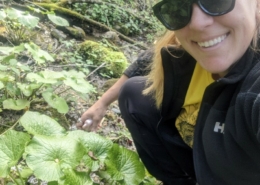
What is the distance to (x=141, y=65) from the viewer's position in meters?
1.80

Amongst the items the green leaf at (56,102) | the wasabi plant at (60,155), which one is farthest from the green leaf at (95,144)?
the green leaf at (56,102)

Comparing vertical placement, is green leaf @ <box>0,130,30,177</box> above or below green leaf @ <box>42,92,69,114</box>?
above

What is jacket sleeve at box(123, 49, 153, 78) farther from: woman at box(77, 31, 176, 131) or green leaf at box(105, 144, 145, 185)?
green leaf at box(105, 144, 145, 185)

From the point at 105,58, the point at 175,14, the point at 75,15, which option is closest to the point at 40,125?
the point at 175,14

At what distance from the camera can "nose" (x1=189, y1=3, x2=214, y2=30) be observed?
1.04 metres

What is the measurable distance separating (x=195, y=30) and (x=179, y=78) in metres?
0.36

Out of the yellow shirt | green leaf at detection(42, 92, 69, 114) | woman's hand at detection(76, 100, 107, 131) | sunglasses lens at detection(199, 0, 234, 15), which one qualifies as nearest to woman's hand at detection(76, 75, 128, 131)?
woman's hand at detection(76, 100, 107, 131)

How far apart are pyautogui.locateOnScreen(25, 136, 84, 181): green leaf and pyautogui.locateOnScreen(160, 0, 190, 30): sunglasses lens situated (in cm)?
57

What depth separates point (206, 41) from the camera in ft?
3.64

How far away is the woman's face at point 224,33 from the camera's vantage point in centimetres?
101

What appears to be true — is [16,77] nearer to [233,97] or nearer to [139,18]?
[233,97]

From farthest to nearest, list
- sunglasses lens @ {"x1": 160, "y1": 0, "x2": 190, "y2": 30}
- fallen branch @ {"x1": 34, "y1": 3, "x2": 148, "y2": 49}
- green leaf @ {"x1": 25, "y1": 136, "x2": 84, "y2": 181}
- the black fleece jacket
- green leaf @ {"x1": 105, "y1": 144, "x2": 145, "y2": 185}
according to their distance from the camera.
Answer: fallen branch @ {"x1": 34, "y1": 3, "x2": 148, "y2": 49}
green leaf @ {"x1": 105, "y1": 144, "x2": 145, "y2": 185}
green leaf @ {"x1": 25, "y1": 136, "x2": 84, "y2": 181}
sunglasses lens @ {"x1": 160, "y1": 0, "x2": 190, "y2": 30}
the black fleece jacket

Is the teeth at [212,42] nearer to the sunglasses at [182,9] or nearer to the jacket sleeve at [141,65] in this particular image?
the sunglasses at [182,9]

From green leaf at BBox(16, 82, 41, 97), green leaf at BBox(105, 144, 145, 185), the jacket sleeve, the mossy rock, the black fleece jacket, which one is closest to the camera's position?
the black fleece jacket
